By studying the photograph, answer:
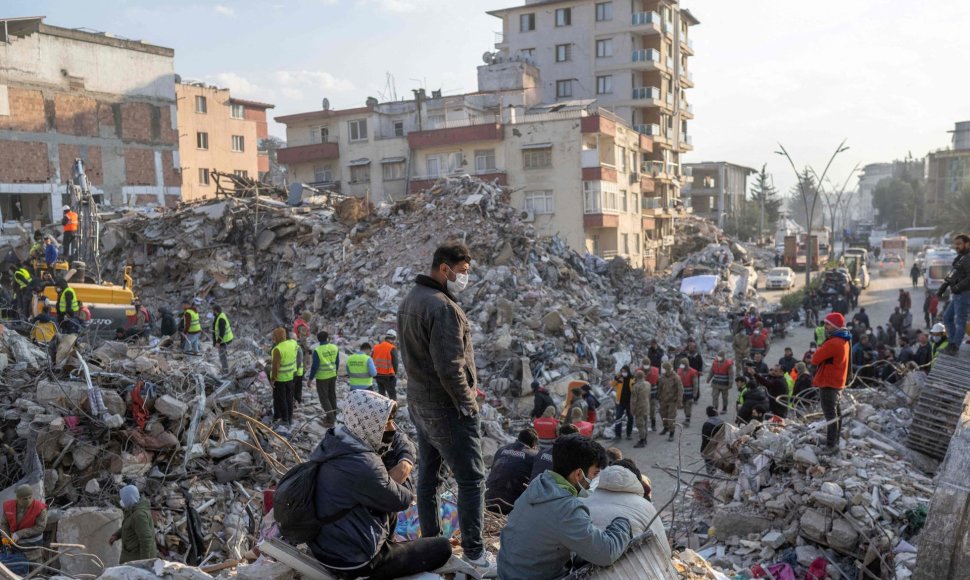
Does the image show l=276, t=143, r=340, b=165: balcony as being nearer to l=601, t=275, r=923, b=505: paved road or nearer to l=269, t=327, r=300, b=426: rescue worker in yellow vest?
l=601, t=275, r=923, b=505: paved road

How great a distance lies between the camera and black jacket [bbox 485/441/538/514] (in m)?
6.05

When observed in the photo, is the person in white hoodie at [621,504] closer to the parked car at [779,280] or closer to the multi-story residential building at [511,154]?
the multi-story residential building at [511,154]

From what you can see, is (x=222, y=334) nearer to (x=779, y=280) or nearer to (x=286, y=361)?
(x=286, y=361)

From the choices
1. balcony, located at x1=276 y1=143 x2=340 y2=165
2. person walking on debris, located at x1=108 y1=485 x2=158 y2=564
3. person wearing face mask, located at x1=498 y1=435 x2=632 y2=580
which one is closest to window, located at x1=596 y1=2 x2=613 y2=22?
balcony, located at x1=276 y1=143 x2=340 y2=165

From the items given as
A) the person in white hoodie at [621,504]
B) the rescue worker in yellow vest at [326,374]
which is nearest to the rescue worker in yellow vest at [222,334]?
the rescue worker in yellow vest at [326,374]

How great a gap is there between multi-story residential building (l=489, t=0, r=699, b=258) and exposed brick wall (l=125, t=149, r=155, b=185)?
21.5 meters

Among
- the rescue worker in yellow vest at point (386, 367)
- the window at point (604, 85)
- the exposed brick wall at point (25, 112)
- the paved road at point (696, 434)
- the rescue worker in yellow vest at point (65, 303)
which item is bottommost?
the paved road at point (696, 434)

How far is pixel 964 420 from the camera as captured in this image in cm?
687

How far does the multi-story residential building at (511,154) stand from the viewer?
3572cm

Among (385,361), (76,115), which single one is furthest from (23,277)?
(76,115)

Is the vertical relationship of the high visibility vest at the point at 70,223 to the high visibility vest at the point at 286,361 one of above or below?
above

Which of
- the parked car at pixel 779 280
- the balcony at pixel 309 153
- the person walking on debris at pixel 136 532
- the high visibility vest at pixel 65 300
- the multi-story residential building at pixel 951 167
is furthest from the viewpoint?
the multi-story residential building at pixel 951 167

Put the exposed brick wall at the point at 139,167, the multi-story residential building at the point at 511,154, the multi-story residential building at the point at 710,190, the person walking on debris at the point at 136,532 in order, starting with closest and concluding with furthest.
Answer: the person walking on debris at the point at 136,532
the multi-story residential building at the point at 511,154
the exposed brick wall at the point at 139,167
the multi-story residential building at the point at 710,190

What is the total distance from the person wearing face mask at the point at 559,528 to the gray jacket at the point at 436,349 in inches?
30.0
